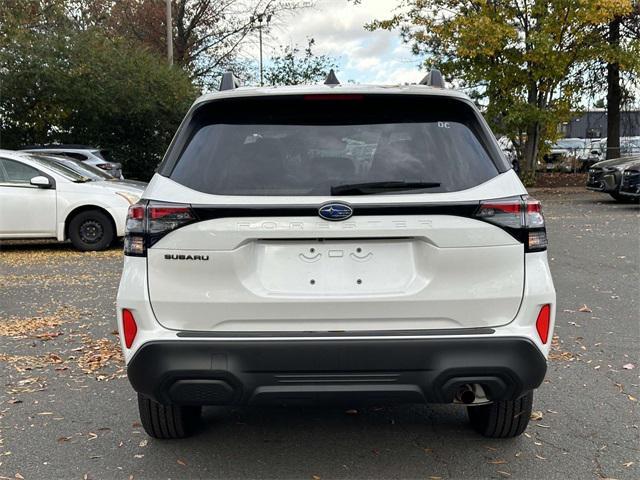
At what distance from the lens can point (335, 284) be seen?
2.99m

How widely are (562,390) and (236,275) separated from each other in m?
2.54

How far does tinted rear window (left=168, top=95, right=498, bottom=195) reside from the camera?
121 inches

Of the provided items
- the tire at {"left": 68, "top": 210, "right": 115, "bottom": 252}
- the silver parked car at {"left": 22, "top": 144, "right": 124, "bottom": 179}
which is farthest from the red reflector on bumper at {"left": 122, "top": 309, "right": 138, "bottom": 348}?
the silver parked car at {"left": 22, "top": 144, "right": 124, "bottom": 179}

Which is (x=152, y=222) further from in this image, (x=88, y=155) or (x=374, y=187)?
(x=88, y=155)

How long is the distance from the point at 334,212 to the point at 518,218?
79 centimetres

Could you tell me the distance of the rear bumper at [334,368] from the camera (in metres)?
2.93

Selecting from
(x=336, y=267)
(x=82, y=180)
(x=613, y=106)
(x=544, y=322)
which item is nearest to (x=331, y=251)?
(x=336, y=267)

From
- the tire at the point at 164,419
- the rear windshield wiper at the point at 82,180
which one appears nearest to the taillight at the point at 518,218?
the tire at the point at 164,419

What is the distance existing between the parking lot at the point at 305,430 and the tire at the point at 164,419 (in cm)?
7

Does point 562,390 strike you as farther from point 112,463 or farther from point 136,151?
point 136,151

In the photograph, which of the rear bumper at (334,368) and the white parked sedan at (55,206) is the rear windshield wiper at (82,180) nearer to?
the white parked sedan at (55,206)

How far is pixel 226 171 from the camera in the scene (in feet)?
10.2

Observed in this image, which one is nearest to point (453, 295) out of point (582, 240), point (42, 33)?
point (582, 240)

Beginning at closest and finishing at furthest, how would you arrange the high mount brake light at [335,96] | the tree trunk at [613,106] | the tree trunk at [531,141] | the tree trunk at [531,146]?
the high mount brake light at [335,96]
the tree trunk at [531,141]
the tree trunk at [531,146]
the tree trunk at [613,106]
